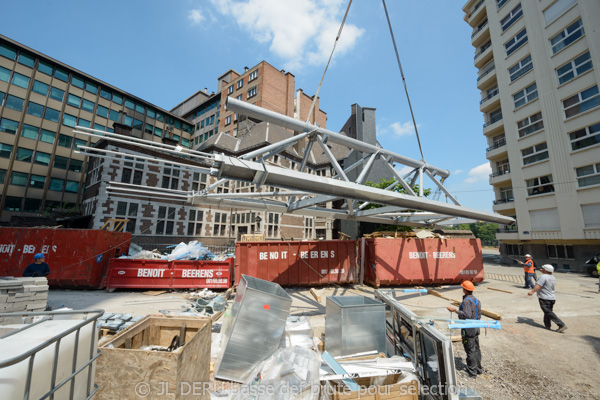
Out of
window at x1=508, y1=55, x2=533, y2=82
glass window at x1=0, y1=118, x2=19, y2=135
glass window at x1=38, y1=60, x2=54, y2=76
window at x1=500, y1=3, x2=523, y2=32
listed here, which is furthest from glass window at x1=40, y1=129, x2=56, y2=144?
window at x1=500, y1=3, x2=523, y2=32

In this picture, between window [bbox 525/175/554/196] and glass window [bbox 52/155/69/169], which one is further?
glass window [bbox 52/155/69/169]

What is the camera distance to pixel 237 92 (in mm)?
47688

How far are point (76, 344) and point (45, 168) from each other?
46.1m

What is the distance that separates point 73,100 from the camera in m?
38.2

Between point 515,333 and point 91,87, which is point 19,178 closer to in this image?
point 91,87

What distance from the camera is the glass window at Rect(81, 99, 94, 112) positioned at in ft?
128

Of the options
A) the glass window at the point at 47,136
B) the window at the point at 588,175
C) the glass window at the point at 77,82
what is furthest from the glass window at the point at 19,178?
the window at the point at 588,175

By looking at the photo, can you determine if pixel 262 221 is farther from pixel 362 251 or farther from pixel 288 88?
pixel 288 88

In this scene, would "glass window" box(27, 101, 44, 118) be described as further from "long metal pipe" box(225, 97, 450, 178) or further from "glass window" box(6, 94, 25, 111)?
"long metal pipe" box(225, 97, 450, 178)

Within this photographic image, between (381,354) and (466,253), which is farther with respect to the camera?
(466,253)

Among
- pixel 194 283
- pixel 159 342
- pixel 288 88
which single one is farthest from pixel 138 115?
pixel 159 342

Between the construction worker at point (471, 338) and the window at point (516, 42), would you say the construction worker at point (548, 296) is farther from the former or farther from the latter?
the window at point (516, 42)

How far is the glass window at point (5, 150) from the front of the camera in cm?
3097

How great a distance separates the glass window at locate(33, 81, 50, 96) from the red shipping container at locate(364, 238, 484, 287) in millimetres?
49087
